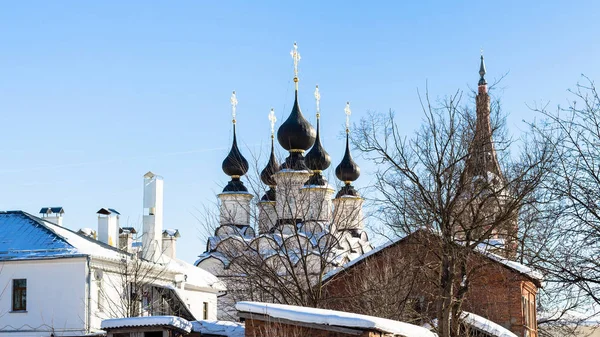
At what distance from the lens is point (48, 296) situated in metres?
28.7

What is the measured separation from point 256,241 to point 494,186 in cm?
1001

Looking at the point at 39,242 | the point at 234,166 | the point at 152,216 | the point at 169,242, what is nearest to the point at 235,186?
the point at 234,166

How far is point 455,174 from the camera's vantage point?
18.6 m

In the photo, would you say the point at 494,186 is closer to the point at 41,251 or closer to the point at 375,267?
the point at 375,267

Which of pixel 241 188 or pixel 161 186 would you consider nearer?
pixel 161 186

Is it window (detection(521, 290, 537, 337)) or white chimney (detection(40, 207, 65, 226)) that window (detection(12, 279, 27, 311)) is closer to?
white chimney (detection(40, 207, 65, 226))

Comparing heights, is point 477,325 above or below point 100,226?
below

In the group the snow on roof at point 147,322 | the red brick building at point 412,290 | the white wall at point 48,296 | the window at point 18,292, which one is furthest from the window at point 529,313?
the window at point 18,292

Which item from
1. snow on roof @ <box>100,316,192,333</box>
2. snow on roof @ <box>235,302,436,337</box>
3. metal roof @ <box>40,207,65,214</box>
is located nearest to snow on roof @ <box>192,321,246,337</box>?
snow on roof @ <box>100,316,192,333</box>

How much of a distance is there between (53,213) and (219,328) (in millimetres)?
14806

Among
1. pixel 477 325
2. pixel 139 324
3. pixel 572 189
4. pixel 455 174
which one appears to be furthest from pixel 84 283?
pixel 572 189

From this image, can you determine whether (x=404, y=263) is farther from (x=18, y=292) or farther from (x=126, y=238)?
(x=126, y=238)

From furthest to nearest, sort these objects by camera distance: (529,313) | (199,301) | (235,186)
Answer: (235,186)
(199,301)
(529,313)

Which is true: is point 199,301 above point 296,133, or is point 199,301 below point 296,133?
below
